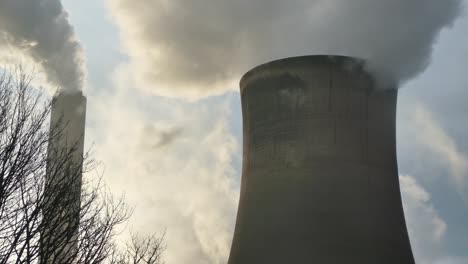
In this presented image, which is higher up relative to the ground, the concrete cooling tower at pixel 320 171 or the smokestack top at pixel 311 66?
the smokestack top at pixel 311 66

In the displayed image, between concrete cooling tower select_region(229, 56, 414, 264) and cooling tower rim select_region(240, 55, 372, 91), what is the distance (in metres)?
0.02

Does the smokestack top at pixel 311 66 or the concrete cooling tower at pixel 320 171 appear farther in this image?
the smokestack top at pixel 311 66

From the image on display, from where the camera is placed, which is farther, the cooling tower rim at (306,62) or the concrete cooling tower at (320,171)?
the cooling tower rim at (306,62)

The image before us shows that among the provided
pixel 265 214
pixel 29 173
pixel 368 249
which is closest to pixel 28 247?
pixel 29 173

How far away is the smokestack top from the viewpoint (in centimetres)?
1014

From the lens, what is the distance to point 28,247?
5848 millimetres

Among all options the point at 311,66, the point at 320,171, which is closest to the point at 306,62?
the point at 311,66

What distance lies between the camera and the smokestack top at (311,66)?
10141mm

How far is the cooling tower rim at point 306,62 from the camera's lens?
1016cm

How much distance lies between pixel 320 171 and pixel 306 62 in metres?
1.57

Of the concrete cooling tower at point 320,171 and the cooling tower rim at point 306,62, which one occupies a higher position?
the cooling tower rim at point 306,62

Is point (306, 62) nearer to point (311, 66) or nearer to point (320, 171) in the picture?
point (311, 66)

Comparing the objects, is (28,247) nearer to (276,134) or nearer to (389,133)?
(276,134)

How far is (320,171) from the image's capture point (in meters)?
9.90
